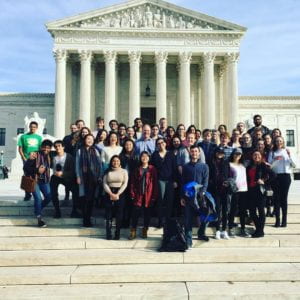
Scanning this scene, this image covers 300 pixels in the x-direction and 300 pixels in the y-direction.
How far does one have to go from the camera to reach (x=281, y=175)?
9.82 m

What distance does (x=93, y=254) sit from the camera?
7.68 m

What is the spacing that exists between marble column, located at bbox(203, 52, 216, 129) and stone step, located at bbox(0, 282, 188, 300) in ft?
121

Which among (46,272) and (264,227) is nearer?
(46,272)

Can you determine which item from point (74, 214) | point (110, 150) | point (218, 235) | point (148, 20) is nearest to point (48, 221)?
point (74, 214)

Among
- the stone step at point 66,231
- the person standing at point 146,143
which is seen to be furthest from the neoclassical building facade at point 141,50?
the stone step at point 66,231

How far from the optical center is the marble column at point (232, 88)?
4250cm

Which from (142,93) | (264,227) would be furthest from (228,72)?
(264,227)

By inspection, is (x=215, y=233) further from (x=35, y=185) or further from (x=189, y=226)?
(x=35, y=185)

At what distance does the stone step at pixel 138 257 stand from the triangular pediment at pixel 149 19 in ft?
127

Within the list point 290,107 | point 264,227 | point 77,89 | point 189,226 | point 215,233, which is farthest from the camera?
point 290,107

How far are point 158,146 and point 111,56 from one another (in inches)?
1394

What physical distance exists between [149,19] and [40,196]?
38.4 metres

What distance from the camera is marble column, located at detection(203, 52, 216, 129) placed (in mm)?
42562

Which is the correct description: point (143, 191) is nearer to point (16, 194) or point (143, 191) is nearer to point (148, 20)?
point (16, 194)
